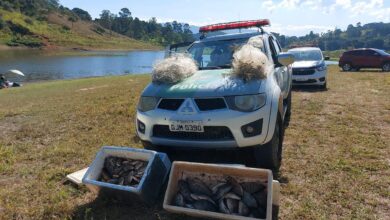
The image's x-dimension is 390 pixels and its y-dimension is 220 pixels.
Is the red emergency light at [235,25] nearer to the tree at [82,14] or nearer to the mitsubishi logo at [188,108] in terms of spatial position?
the mitsubishi logo at [188,108]

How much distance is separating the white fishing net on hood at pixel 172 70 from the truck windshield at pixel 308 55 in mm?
11075

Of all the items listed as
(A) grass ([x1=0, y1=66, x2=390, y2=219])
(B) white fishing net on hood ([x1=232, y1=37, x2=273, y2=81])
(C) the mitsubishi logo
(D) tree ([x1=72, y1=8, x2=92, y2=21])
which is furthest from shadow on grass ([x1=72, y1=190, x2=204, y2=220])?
(D) tree ([x1=72, y1=8, x2=92, y2=21])

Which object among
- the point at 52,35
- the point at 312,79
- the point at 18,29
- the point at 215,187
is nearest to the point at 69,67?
the point at 312,79

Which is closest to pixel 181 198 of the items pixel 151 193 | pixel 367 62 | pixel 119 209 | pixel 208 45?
pixel 151 193

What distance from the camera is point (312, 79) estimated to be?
44.7 feet

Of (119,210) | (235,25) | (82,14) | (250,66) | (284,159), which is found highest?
(82,14)

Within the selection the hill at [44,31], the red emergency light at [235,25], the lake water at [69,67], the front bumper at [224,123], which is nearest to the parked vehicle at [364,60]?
the lake water at [69,67]

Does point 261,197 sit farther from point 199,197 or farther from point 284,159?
point 284,159

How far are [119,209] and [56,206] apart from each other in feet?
2.34

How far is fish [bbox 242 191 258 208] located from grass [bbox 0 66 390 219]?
0.45m

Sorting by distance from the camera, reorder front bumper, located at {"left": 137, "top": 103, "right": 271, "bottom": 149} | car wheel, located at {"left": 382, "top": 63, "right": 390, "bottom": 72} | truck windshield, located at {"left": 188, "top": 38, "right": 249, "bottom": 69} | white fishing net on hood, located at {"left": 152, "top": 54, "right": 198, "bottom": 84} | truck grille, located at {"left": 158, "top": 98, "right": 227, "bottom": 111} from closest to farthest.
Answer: front bumper, located at {"left": 137, "top": 103, "right": 271, "bottom": 149}
truck grille, located at {"left": 158, "top": 98, "right": 227, "bottom": 111}
white fishing net on hood, located at {"left": 152, "top": 54, "right": 198, "bottom": 84}
truck windshield, located at {"left": 188, "top": 38, "right": 249, "bottom": 69}
car wheel, located at {"left": 382, "top": 63, "right": 390, "bottom": 72}

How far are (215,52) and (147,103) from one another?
183 centimetres

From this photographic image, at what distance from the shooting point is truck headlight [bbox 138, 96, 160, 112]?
4.54 m

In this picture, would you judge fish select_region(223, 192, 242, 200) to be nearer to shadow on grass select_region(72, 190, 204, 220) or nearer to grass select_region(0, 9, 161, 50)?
shadow on grass select_region(72, 190, 204, 220)
